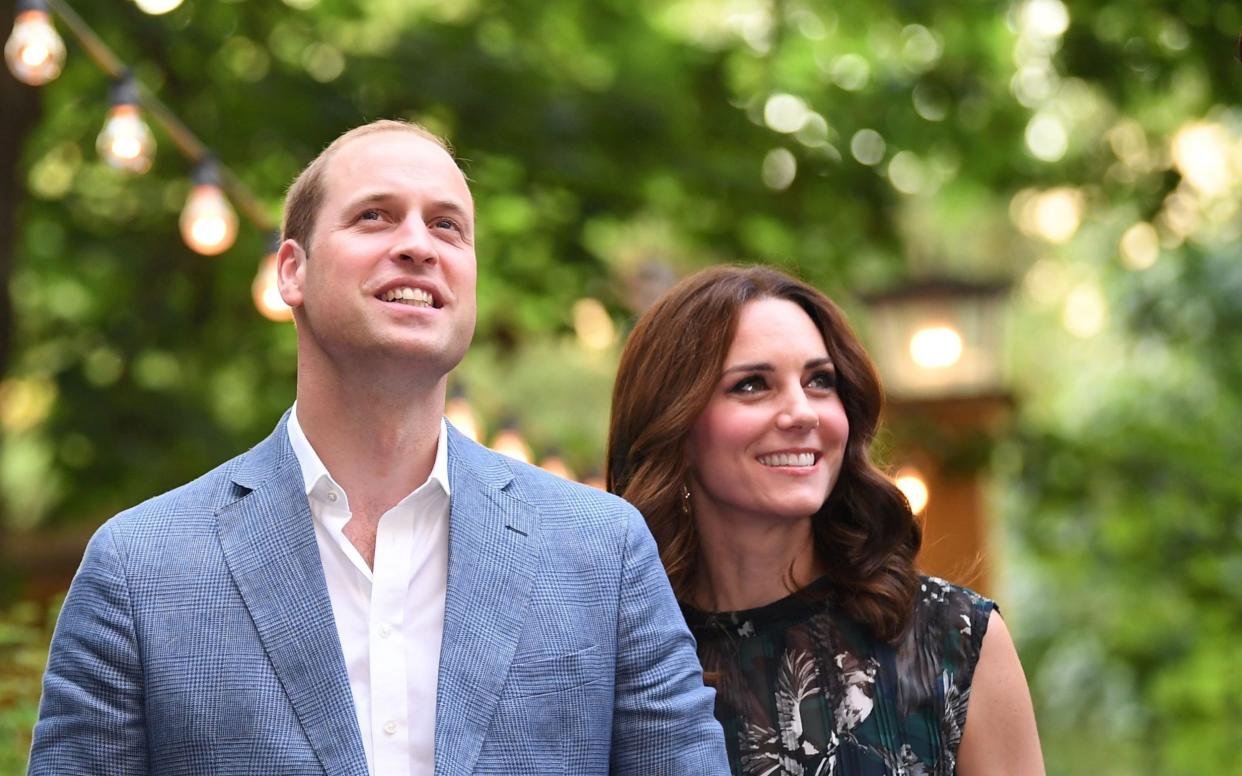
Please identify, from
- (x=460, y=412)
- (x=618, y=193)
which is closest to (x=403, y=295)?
(x=460, y=412)

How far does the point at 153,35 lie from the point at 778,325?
6848mm

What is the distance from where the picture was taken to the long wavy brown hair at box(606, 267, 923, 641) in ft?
12.3

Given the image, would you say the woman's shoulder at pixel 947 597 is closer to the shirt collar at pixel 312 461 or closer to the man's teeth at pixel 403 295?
the shirt collar at pixel 312 461

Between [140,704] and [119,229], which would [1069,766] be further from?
[140,704]

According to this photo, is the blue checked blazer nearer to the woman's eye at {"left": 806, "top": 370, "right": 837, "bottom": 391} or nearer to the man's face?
the man's face

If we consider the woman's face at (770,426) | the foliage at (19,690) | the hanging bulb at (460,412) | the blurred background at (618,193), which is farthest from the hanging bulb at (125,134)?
the woman's face at (770,426)

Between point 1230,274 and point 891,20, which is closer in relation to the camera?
point 891,20

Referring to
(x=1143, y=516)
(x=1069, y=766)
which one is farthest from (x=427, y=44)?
A: (x=1069, y=766)

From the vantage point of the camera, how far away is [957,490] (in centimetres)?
1103

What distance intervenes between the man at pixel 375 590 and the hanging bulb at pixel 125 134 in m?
3.92

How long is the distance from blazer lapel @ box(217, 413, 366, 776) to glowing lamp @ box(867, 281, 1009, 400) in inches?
311

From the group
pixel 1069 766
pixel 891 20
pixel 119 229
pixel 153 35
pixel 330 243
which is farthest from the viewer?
pixel 1069 766

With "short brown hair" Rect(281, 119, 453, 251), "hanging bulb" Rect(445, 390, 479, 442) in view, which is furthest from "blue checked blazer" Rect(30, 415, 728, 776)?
"hanging bulb" Rect(445, 390, 479, 442)

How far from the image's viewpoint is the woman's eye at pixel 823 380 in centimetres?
376
